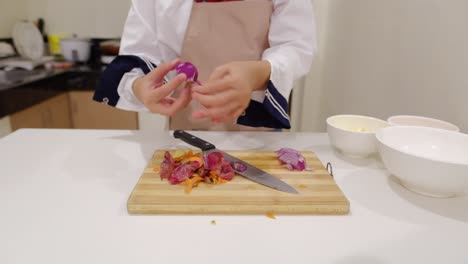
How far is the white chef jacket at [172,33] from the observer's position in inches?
29.1

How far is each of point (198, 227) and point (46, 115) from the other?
1.32 metres

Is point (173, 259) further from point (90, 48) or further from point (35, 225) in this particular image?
point (90, 48)

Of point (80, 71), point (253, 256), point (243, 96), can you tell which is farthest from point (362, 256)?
point (80, 71)

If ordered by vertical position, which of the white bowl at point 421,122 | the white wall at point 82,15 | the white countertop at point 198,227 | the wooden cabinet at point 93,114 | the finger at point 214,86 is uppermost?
the white wall at point 82,15

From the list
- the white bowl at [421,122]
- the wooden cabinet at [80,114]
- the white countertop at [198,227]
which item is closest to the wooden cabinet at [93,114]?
the wooden cabinet at [80,114]

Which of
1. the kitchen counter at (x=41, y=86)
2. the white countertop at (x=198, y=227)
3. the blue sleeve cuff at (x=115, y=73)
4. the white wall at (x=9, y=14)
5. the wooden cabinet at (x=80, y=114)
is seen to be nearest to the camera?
the white countertop at (x=198, y=227)

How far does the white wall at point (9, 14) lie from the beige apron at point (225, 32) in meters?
1.47

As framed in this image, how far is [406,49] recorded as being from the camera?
2.81 ft

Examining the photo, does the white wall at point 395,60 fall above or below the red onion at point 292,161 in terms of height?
above

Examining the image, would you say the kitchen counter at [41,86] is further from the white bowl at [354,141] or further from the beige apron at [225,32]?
the white bowl at [354,141]

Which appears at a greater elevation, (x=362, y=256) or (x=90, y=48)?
(x=90, y=48)

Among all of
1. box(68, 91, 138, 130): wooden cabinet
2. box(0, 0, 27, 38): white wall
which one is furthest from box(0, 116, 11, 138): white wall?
box(0, 0, 27, 38): white wall

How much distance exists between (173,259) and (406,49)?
2.61 ft

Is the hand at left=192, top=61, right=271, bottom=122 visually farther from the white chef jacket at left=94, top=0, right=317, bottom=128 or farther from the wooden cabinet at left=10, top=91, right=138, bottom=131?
the wooden cabinet at left=10, top=91, right=138, bottom=131
